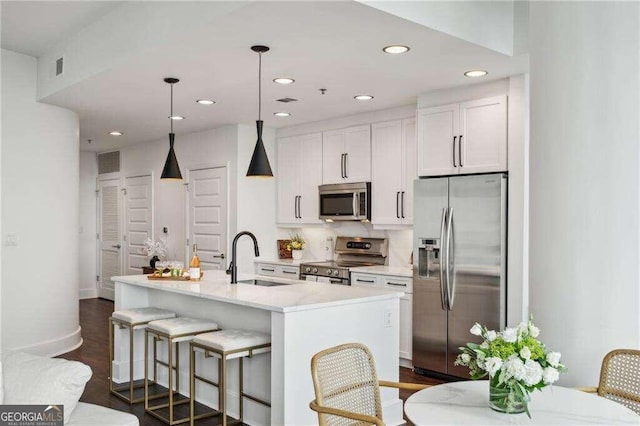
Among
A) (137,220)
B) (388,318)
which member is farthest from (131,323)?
(137,220)

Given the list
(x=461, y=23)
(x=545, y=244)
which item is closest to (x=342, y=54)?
(x=461, y=23)

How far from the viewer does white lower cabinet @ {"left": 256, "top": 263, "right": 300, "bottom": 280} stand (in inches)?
252

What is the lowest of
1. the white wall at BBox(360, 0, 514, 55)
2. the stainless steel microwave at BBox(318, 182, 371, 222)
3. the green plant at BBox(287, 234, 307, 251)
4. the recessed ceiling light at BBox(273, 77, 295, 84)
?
the green plant at BBox(287, 234, 307, 251)

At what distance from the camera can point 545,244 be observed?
113 inches

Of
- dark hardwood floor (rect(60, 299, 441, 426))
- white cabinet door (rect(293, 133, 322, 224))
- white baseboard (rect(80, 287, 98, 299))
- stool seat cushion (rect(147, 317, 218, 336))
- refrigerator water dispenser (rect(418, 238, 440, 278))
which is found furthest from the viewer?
Answer: white baseboard (rect(80, 287, 98, 299))

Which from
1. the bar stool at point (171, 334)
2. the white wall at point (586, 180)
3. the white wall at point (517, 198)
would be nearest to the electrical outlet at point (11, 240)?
the bar stool at point (171, 334)

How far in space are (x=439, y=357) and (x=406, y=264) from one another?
4.21 feet

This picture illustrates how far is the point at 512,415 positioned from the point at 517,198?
2732 millimetres

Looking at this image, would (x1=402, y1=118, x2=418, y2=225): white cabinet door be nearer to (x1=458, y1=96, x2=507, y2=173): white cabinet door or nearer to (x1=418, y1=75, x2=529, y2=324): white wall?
(x1=458, y1=96, x2=507, y2=173): white cabinet door

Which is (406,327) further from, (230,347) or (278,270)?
(230,347)

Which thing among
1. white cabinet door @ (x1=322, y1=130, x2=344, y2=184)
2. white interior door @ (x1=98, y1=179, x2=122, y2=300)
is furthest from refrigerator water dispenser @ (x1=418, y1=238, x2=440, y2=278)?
white interior door @ (x1=98, y1=179, x2=122, y2=300)

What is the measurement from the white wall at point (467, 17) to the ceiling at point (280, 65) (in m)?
0.05

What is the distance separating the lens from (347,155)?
621 centimetres

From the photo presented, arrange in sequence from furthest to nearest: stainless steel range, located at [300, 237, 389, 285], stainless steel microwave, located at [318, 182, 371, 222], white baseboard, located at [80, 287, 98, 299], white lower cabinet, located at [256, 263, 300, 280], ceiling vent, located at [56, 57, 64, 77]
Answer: white baseboard, located at [80, 287, 98, 299] → white lower cabinet, located at [256, 263, 300, 280] → stainless steel microwave, located at [318, 182, 371, 222] → stainless steel range, located at [300, 237, 389, 285] → ceiling vent, located at [56, 57, 64, 77]
